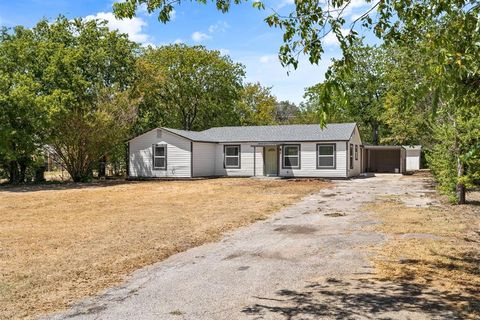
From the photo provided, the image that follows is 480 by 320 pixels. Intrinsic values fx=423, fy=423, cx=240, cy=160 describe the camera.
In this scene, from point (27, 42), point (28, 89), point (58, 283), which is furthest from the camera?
point (27, 42)

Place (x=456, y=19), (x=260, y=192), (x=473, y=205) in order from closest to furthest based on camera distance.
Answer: (x=456, y=19), (x=473, y=205), (x=260, y=192)

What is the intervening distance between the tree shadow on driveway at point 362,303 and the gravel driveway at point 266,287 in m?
0.01

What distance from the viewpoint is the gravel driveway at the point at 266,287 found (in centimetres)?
462

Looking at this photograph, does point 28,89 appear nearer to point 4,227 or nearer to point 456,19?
point 4,227

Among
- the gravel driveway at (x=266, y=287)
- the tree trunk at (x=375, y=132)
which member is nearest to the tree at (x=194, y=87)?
the tree trunk at (x=375, y=132)

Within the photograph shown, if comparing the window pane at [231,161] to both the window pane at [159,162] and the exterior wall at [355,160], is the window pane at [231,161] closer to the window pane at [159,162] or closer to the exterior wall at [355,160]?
the window pane at [159,162]

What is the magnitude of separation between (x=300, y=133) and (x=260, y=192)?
1103 centimetres

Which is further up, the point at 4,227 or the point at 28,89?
the point at 28,89

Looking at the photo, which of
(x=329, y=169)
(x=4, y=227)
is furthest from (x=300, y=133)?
(x=4, y=227)

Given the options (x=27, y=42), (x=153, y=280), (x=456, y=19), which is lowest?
(x=153, y=280)

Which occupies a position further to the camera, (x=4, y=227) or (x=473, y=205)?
(x=473, y=205)

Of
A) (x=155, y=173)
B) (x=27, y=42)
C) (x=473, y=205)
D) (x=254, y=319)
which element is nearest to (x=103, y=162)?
(x=155, y=173)

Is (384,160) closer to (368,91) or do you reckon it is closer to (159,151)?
(368,91)

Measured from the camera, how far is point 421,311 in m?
4.57
